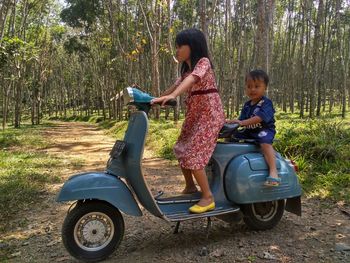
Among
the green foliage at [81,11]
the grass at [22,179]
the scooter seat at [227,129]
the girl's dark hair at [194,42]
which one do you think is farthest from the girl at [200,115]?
the green foliage at [81,11]

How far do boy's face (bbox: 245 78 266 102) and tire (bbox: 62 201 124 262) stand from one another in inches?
70.7

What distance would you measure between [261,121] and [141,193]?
4.62 ft

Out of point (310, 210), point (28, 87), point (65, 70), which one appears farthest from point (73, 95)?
point (310, 210)

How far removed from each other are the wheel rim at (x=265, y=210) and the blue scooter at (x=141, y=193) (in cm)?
1

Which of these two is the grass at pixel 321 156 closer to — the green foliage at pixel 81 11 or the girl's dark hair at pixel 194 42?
the girl's dark hair at pixel 194 42

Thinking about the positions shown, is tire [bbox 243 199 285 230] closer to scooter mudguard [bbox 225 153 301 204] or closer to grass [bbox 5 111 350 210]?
scooter mudguard [bbox 225 153 301 204]

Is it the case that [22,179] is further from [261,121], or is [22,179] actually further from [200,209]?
[261,121]

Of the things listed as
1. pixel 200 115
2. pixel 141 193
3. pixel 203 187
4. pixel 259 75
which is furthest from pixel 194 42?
pixel 141 193

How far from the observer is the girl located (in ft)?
12.0

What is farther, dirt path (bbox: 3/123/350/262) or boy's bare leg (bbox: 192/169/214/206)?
boy's bare leg (bbox: 192/169/214/206)

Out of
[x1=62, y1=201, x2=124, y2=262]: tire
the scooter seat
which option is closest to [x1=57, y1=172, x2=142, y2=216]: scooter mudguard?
[x1=62, y1=201, x2=124, y2=262]: tire

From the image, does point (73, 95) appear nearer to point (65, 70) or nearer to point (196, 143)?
point (65, 70)

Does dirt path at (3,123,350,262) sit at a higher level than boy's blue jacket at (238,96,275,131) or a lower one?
lower

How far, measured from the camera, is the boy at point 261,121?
3939mm
